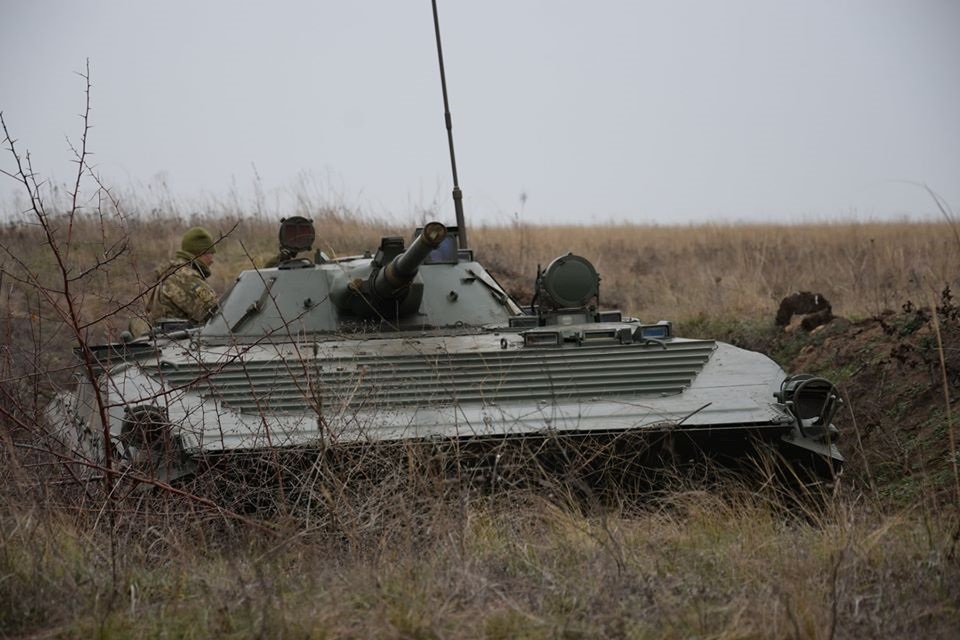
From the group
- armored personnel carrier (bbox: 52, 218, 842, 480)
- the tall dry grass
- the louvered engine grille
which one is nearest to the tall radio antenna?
armored personnel carrier (bbox: 52, 218, 842, 480)

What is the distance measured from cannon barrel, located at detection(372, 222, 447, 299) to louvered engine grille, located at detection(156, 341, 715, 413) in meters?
0.56

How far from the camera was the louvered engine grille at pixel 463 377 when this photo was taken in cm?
583

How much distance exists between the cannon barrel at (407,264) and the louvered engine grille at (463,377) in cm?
56

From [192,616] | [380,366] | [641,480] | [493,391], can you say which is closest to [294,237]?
[380,366]

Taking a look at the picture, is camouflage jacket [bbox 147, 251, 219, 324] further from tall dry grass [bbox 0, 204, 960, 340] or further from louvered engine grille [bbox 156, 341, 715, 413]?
tall dry grass [bbox 0, 204, 960, 340]

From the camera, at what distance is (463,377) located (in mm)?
6152

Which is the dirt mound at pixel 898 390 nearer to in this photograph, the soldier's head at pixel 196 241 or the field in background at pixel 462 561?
the field in background at pixel 462 561

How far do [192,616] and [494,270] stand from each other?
543 inches

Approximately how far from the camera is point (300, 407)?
5773 mm

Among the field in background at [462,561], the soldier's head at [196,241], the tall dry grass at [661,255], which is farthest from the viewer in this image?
the tall dry grass at [661,255]

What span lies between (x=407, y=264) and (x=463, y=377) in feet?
3.15

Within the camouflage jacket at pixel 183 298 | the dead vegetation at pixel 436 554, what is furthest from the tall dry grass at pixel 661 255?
the dead vegetation at pixel 436 554

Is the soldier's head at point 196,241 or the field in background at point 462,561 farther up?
the soldier's head at point 196,241

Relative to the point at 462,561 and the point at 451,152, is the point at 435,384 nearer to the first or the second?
the point at 462,561
